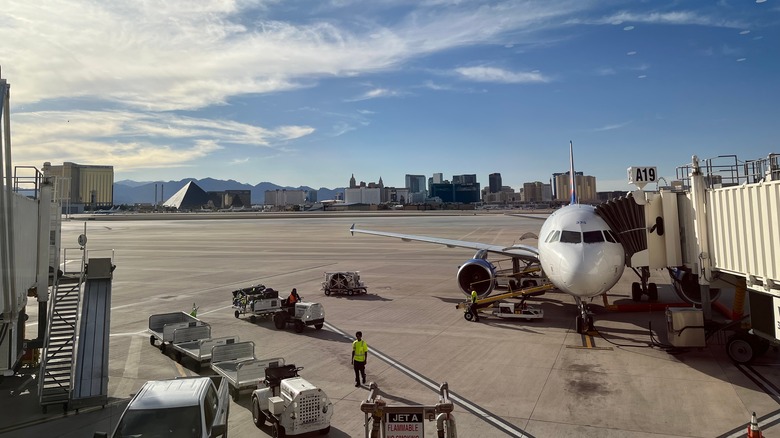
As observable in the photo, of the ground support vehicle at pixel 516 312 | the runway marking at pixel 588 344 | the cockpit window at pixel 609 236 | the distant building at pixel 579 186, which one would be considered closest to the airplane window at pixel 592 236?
the cockpit window at pixel 609 236

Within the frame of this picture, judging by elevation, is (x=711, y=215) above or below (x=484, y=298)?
above

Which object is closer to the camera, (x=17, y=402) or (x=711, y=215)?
(x=17, y=402)

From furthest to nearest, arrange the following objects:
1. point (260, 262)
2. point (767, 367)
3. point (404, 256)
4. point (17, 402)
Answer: point (404, 256) → point (260, 262) → point (767, 367) → point (17, 402)

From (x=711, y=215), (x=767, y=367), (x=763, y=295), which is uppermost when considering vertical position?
(x=711, y=215)

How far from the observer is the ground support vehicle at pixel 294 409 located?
30.5ft

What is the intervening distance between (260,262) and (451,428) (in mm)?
37157

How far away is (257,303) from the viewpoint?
20.3 m

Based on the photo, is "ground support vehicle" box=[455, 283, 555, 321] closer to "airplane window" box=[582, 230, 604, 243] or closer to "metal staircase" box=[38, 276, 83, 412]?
"airplane window" box=[582, 230, 604, 243]

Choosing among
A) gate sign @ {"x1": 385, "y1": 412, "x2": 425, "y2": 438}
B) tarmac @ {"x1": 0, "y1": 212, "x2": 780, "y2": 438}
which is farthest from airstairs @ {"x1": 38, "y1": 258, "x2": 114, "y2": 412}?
gate sign @ {"x1": 385, "y1": 412, "x2": 425, "y2": 438}

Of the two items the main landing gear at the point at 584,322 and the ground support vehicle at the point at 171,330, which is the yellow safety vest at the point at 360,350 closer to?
the ground support vehicle at the point at 171,330

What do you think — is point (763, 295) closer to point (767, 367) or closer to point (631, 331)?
point (767, 367)

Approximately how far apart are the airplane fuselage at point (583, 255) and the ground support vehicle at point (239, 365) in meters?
10.1

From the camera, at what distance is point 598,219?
55.4 feet

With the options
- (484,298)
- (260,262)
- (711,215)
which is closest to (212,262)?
(260,262)
